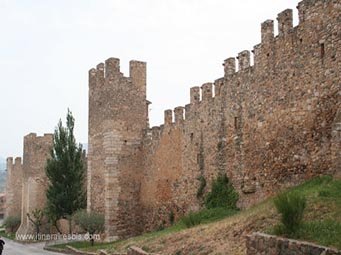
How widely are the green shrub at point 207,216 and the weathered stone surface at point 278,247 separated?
303 inches

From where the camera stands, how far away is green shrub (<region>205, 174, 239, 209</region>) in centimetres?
2028

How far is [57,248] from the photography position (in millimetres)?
26891

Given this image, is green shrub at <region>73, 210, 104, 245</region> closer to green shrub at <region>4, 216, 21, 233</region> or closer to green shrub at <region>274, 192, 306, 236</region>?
green shrub at <region>274, 192, 306, 236</region>

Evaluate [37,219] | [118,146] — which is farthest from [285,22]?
[37,219]

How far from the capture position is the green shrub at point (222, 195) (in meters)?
20.3

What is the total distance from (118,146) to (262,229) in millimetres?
15420

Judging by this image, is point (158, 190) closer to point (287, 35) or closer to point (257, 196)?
point (257, 196)

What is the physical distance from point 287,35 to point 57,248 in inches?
→ 617

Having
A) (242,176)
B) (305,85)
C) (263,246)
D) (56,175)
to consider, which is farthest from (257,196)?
(56,175)

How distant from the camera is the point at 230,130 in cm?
2098

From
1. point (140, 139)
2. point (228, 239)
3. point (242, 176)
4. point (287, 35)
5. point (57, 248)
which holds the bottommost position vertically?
point (57, 248)

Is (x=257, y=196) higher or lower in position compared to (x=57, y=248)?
higher

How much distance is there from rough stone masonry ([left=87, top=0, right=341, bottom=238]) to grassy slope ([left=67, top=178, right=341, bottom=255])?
1.59m

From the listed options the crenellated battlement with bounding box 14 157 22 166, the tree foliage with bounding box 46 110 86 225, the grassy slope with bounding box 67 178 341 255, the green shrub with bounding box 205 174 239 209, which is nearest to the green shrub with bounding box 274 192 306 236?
the grassy slope with bounding box 67 178 341 255
